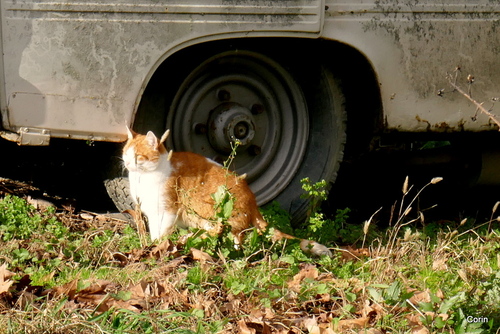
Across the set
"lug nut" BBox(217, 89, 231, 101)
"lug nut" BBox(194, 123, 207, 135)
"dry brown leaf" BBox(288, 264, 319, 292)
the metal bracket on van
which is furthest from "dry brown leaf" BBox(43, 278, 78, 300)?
"lug nut" BBox(217, 89, 231, 101)

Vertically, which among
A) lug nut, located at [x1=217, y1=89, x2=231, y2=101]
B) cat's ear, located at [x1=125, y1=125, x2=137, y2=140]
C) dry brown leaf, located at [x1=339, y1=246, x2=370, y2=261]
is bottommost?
dry brown leaf, located at [x1=339, y1=246, x2=370, y2=261]

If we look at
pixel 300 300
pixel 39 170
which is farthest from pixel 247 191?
pixel 39 170

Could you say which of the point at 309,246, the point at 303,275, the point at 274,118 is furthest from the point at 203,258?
the point at 274,118

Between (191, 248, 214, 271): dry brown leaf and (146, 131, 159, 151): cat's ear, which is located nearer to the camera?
(191, 248, 214, 271): dry brown leaf

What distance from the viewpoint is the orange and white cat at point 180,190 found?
406 cm

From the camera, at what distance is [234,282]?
3404 millimetres

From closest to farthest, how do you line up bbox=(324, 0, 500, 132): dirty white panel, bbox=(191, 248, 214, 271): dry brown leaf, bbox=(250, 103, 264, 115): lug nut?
bbox=(191, 248, 214, 271): dry brown leaf < bbox=(324, 0, 500, 132): dirty white panel < bbox=(250, 103, 264, 115): lug nut

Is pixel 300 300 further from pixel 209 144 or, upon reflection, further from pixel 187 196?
pixel 209 144

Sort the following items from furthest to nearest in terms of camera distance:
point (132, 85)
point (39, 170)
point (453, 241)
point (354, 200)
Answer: point (354, 200) < point (39, 170) < point (453, 241) < point (132, 85)

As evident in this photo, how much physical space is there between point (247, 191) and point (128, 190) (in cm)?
64

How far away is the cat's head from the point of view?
396 centimetres

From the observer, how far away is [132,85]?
3.76m

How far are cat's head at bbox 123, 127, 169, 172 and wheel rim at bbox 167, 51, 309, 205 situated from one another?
0.25 meters

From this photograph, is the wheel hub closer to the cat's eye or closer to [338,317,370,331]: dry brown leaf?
the cat's eye
